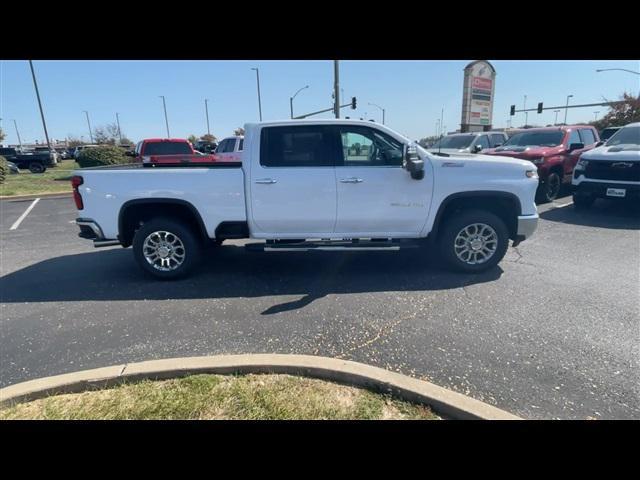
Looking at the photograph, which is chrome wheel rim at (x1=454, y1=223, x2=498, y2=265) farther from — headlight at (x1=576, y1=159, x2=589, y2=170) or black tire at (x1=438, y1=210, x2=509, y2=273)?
headlight at (x1=576, y1=159, x2=589, y2=170)

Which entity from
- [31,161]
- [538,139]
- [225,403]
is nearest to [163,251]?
[225,403]

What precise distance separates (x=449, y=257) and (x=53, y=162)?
1356 inches

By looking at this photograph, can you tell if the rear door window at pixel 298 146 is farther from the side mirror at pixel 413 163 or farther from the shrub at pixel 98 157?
the shrub at pixel 98 157

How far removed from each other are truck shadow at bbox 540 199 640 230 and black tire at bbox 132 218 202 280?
7.18 metres

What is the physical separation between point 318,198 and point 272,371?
236 centimetres

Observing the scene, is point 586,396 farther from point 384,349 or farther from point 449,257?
point 449,257

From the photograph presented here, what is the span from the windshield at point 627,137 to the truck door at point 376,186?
707 cm

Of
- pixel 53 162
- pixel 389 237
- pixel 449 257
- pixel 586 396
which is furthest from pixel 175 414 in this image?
pixel 53 162

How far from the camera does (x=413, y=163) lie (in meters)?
4.20

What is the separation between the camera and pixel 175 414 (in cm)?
224

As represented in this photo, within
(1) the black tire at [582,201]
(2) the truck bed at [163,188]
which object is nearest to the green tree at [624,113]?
(1) the black tire at [582,201]

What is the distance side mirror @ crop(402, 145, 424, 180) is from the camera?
420cm

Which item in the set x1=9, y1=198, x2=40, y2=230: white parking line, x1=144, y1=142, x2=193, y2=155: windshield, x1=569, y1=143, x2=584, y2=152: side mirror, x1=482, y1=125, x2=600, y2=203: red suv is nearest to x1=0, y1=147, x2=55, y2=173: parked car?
x1=9, y1=198, x2=40, y2=230: white parking line
